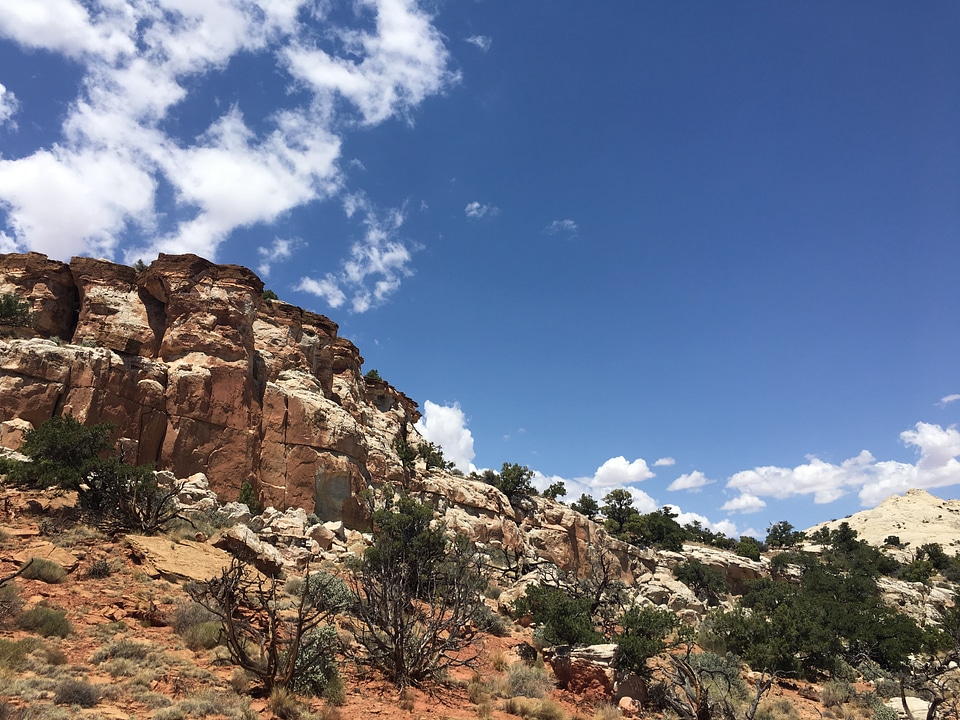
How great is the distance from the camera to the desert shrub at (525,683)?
11.9 metres

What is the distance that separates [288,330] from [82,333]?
38.3ft

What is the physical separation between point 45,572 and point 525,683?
11244 millimetres

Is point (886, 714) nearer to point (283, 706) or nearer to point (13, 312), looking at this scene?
point (283, 706)

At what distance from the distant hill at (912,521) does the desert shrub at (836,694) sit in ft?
260

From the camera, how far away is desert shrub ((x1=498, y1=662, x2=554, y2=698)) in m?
11.9

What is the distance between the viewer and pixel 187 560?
15.2 m

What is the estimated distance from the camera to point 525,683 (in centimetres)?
1227

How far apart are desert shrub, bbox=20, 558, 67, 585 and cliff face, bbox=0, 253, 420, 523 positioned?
48.6 feet

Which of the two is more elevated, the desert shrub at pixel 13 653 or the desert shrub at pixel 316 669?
the desert shrub at pixel 13 653

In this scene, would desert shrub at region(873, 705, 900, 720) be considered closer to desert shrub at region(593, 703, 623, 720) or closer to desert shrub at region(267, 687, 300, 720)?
desert shrub at region(593, 703, 623, 720)

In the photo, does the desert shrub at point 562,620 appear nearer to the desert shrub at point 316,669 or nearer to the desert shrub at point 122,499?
the desert shrub at point 316,669

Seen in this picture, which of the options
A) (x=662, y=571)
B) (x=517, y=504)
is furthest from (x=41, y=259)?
(x=662, y=571)

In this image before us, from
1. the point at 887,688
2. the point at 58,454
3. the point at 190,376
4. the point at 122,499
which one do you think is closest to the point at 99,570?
the point at 122,499

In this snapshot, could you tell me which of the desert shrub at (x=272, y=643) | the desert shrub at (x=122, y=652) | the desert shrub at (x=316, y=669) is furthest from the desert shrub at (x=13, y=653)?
the desert shrub at (x=316, y=669)
